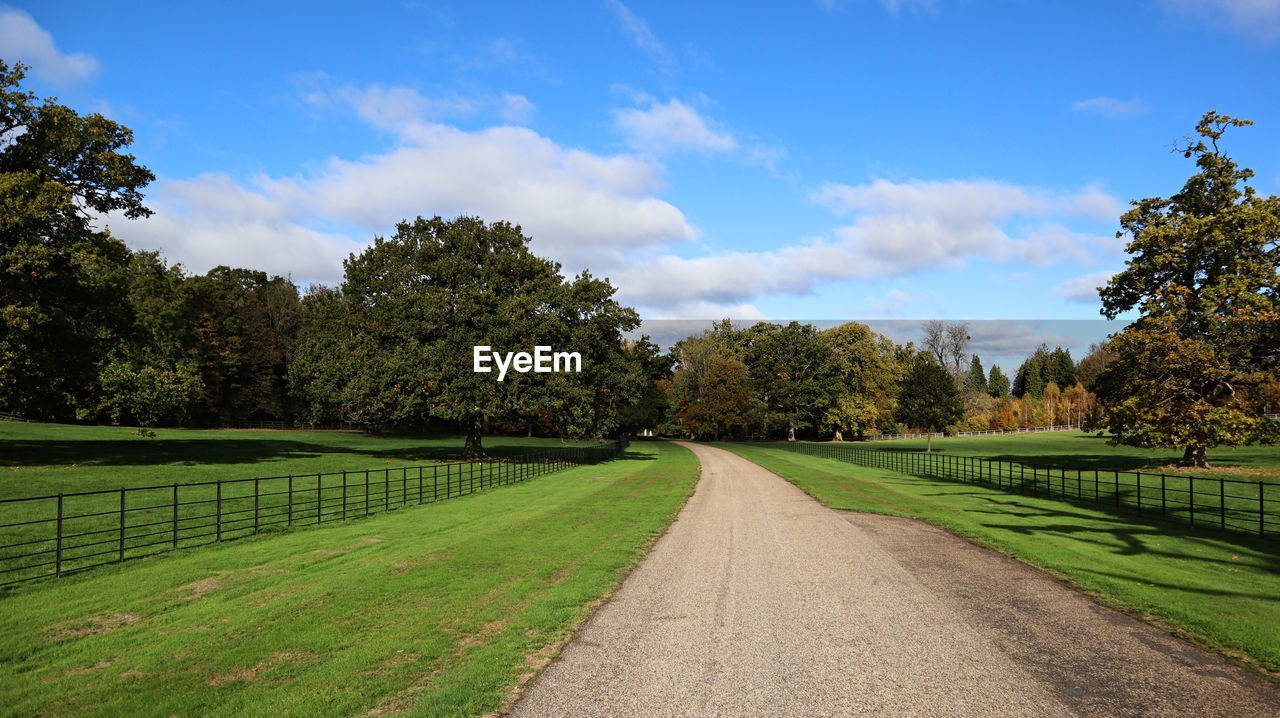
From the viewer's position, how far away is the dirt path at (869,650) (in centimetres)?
648

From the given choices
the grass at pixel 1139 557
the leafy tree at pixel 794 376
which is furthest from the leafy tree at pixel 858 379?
the grass at pixel 1139 557

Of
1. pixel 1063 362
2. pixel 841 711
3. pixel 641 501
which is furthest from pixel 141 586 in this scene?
pixel 1063 362

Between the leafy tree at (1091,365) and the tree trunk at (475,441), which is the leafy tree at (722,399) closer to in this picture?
the tree trunk at (475,441)

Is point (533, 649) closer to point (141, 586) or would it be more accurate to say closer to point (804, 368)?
point (141, 586)

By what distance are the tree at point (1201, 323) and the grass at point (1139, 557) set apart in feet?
40.7

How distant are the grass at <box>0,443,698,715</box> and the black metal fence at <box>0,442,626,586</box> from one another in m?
1.01

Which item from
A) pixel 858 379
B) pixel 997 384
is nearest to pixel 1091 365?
pixel 997 384

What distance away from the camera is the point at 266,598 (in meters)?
10.6

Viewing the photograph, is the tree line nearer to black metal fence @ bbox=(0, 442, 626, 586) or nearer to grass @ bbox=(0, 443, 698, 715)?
black metal fence @ bbox=(0, 442, 626, 586)

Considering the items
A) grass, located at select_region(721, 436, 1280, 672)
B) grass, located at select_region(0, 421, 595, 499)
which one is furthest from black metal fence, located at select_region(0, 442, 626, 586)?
grass, located at select_region(721, 436, 1280, 672)

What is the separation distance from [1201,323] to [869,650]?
36.6m

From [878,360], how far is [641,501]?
278ft

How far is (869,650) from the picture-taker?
7.93 metres

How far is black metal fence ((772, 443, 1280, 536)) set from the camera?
20047 mm
